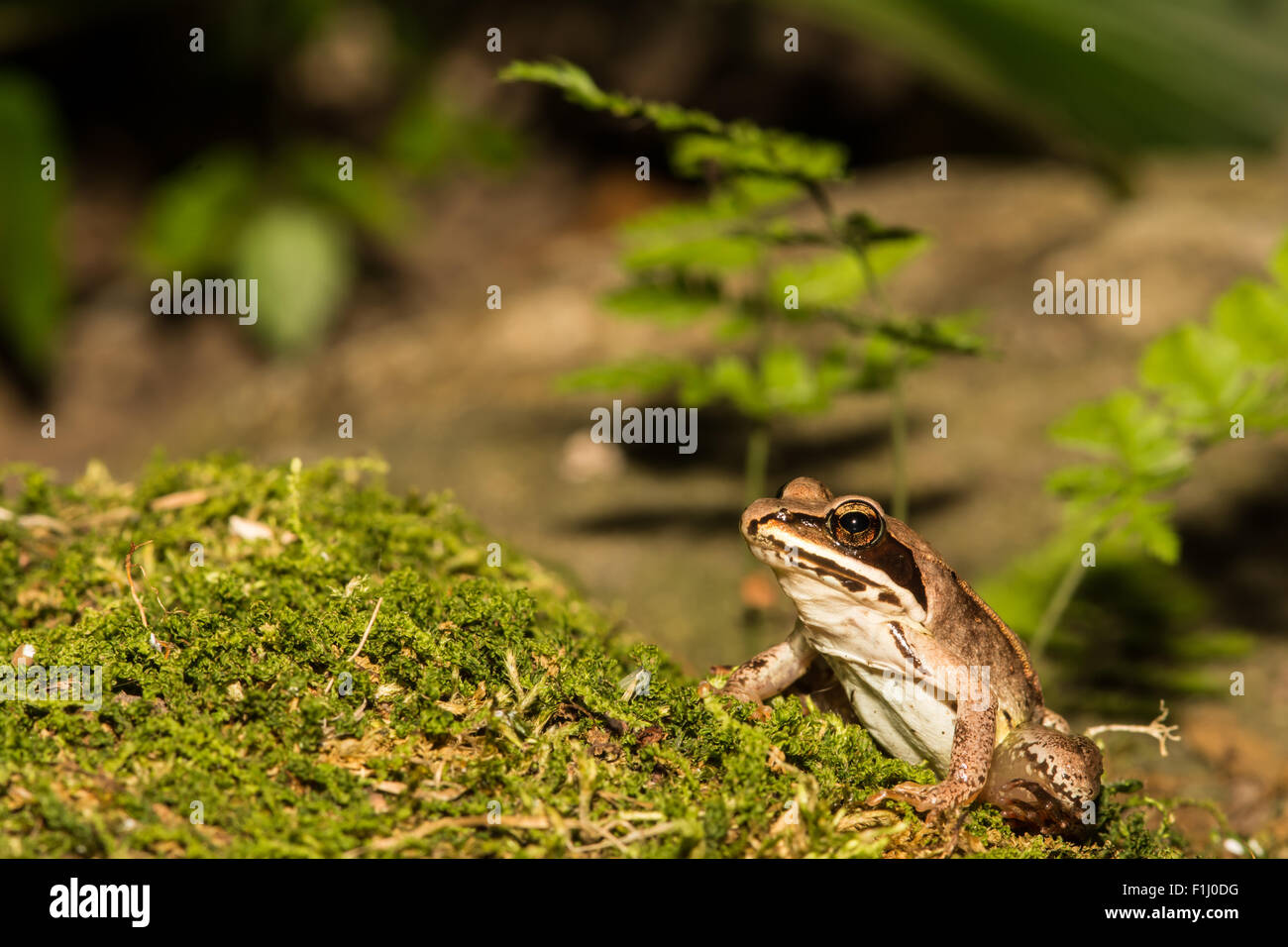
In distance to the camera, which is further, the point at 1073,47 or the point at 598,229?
the point at 598,229

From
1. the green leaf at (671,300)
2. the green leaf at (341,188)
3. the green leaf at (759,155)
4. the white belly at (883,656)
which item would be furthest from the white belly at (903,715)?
the green leaf at (341,188)

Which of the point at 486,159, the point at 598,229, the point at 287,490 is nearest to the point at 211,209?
the point at 486,159

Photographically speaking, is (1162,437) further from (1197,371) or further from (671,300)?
(671,300)

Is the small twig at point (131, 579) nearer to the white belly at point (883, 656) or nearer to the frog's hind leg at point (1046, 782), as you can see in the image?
the white belly at point (883, 656)

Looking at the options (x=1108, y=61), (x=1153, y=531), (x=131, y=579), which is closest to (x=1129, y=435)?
(x=1153, y=531)

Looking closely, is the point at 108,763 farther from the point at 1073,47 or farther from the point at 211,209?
the point at 211,209
